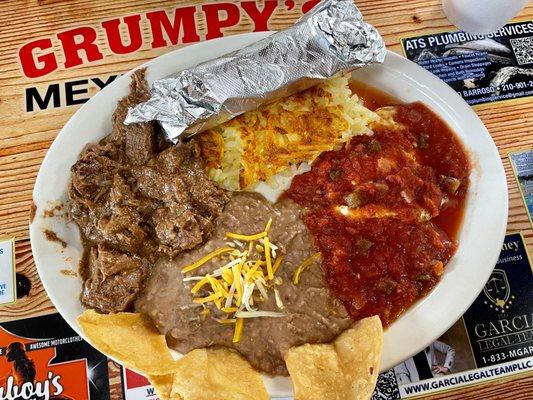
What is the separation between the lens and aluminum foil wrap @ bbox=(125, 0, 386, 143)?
217 cm

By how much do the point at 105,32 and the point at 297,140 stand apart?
1235 mm

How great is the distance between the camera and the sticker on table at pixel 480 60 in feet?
8.75

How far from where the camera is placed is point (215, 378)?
6.10 ft

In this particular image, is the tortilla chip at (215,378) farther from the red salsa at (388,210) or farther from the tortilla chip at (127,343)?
the red salsa at (388,210)

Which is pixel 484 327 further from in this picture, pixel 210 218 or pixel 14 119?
pixel 14 119

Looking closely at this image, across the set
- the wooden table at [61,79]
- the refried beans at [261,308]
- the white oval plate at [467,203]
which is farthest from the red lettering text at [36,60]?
the refried beans at [261,308]

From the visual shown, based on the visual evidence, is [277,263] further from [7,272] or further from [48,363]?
[7,272]

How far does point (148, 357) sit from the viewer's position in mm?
1883

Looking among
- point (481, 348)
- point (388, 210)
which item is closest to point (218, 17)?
point (388, 210)

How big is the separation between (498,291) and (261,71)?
4.93 feet

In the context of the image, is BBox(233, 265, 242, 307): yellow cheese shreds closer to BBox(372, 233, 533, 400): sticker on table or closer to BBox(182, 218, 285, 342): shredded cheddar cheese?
BBox(182, 218, 285, 342): shredded cheddar cheese

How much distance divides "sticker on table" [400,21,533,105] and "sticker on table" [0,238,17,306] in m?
2.23

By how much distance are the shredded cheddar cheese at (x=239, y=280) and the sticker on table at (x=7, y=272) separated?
0.86 meters

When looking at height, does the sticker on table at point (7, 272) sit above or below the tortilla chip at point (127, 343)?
above
